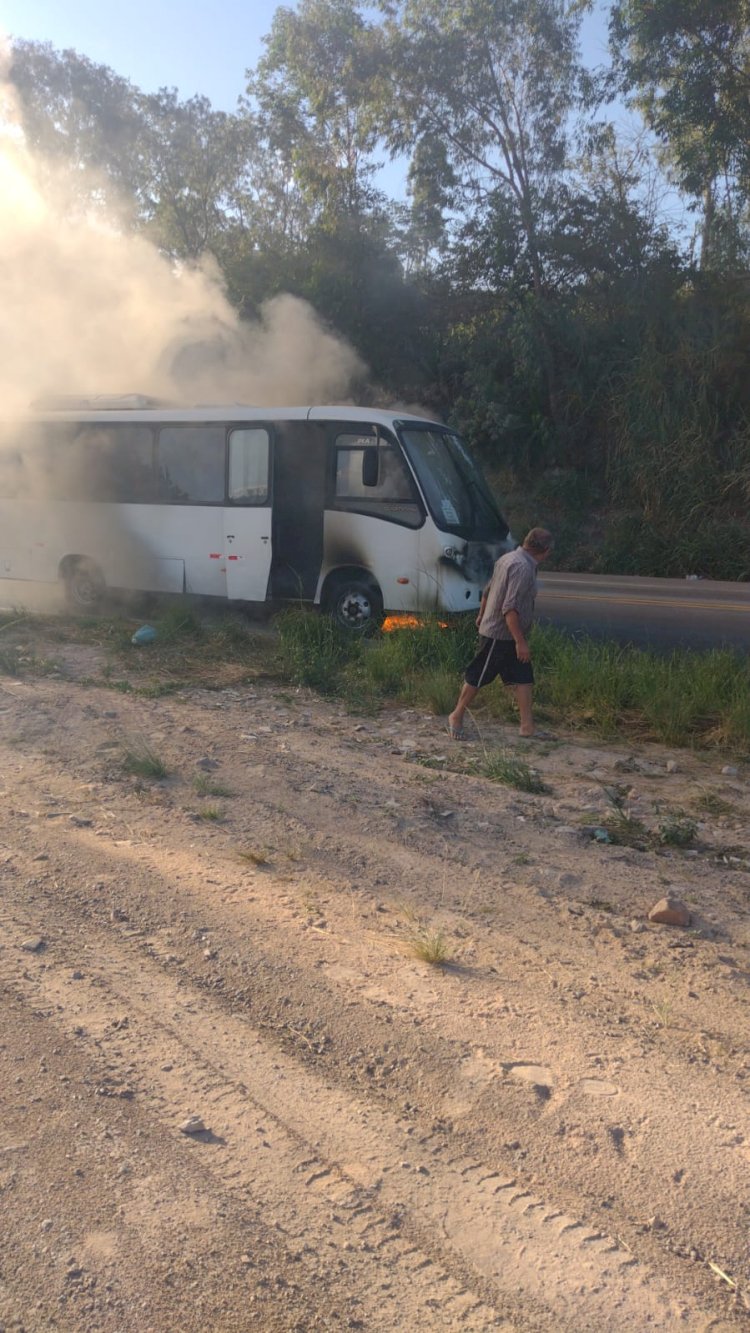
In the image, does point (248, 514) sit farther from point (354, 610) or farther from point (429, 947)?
point (429, 947)

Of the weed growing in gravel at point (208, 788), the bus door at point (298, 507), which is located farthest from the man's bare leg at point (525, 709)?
the bus door at point (298, 507)

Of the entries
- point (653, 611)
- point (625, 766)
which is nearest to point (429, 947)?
point (625, 766)

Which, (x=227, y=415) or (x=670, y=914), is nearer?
(x=670, y=914)

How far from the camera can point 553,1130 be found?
3.13 metres

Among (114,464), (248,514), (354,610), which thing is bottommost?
(354,610)

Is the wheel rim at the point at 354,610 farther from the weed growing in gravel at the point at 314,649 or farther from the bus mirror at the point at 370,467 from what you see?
the bus mirror at the point at 370,467

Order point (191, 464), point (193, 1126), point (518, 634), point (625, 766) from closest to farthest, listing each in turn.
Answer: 1. point (193, 1126)
2. point (625, 766)
3. point (518, 634)
4. point (191, 464)

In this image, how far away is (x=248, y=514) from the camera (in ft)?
38.2

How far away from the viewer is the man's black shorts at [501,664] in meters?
7.75

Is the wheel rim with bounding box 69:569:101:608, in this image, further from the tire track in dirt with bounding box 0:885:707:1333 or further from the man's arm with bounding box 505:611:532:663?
the tire track in dirt with bounding box 0:885:707:1333

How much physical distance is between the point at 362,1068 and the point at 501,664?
15.1 feet

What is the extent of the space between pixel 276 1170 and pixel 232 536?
9309 mm

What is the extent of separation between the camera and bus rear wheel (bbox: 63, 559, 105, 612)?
12.9m

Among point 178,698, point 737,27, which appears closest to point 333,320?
point 737,27
